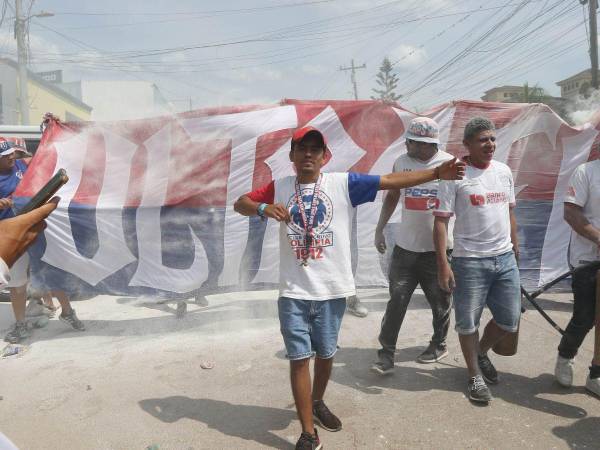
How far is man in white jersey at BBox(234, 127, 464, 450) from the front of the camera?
263 centimetres

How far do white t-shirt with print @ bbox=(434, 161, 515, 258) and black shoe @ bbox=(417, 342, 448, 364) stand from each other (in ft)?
3.31

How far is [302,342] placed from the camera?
104 inches

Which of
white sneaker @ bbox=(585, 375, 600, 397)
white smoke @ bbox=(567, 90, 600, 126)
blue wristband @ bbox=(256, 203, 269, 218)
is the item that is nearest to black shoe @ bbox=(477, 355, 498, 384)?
white sneaker @ bbox=(585, 375, 600, 397)

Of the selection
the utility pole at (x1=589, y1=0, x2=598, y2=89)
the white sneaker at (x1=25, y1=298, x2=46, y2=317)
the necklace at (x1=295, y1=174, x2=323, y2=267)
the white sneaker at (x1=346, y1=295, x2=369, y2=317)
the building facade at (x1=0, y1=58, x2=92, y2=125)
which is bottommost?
the white sneaker at (x1=346, y1=295, x2=369, y2=317)

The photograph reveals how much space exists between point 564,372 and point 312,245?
217 centimetres

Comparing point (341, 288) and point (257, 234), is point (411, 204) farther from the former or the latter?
point (257, 234)

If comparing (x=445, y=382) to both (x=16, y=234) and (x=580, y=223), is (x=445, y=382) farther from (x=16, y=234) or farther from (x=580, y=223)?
(x=16, y=234)

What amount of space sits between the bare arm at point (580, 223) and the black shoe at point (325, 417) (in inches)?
81.9

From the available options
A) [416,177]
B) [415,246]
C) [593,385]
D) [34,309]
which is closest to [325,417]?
[415,246]

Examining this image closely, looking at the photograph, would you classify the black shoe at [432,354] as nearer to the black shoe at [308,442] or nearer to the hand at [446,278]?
the hand at [446,278]

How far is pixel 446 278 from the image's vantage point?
127 inches

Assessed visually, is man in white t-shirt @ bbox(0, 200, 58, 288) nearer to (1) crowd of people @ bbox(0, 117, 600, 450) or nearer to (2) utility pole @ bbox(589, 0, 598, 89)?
(1) crowd of people @ bbox(0, 117, 600, 450)

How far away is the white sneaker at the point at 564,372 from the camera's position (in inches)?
133

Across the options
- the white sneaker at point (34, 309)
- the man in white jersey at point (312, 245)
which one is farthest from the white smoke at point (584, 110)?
the white sneaker at point (34, 309)
